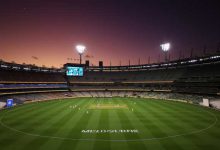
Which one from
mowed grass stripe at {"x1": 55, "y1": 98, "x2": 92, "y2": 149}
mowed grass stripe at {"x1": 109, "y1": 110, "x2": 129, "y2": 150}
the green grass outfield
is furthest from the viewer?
mowed grass stripe at {"x1": 55, "y1": 98, "x2": 92, "y2": 149}

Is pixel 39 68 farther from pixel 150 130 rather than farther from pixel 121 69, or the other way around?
pixel 150 130

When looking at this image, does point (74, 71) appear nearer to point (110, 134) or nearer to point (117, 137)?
point (110, 134)

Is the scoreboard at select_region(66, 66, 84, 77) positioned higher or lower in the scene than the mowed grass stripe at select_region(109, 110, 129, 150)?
higher

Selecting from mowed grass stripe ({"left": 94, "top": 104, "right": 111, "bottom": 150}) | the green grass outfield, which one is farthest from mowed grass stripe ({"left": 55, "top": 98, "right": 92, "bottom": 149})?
mowed grass stripe ({"left": 94, "top": 104, "right": 111, "bottom": 150})

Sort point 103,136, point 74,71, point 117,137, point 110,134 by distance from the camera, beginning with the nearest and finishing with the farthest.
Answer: point 117,137 → point 103,136 → point 110,134 → point 74,71

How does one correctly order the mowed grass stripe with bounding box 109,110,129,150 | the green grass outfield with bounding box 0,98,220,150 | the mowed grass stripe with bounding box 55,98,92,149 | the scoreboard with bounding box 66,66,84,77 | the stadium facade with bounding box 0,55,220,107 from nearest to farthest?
the mowed grass stripe with bounding box 109,110,129,150
the green grass outfield with bounding box 0,98,220,150
the mowed grass stripe with bounding box 55,98,92,149
the stadium facade with bounding box 0,55,220,107
the scoreboard with bounding box 66,66,84,77

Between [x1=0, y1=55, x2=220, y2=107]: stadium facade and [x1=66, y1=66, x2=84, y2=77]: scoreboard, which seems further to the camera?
[x1=66, y1=66, x2=84, y2=77]: scoreboard

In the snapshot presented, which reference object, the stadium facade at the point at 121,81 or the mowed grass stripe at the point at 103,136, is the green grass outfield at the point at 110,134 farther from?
the stadium facade at the point at 121,81

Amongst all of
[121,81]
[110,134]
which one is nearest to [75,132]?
[110,134]

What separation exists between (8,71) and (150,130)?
7042cm

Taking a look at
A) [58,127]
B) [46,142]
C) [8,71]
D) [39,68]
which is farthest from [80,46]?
[46,142]

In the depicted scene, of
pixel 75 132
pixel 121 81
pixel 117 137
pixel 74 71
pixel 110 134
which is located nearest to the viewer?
pixel 117 137

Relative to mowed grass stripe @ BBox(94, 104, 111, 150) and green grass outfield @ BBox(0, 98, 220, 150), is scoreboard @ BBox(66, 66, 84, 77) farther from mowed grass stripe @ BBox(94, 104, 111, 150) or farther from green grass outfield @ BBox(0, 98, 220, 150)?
mowed grass stripe @ BBox(94, 104, 111, 150)

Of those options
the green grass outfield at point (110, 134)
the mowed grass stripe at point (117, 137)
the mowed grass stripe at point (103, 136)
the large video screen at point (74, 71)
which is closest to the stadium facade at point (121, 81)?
the large video screen at point (74, 71)
